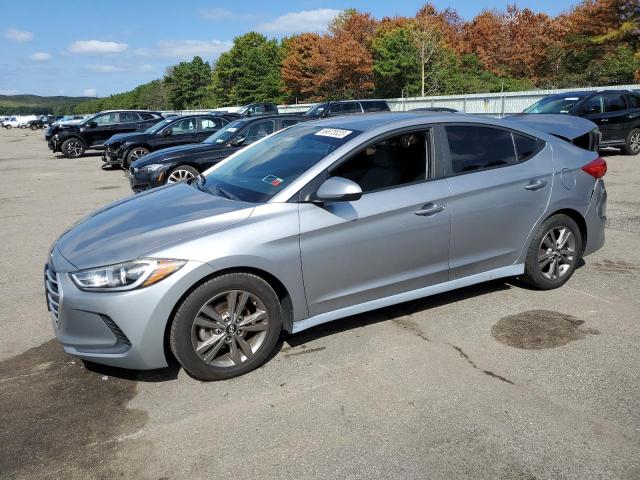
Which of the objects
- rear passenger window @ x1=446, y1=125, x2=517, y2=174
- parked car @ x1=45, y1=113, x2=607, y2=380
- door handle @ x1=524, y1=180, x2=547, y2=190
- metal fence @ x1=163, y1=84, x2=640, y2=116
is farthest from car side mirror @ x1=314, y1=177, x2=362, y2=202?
metal fence @ x1=163, y1=84, x2=640, y2=116

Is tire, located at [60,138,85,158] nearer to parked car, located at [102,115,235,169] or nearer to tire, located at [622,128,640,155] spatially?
parked car, located at [102,115,235,169]

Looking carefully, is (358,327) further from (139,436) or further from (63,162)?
(63,162)

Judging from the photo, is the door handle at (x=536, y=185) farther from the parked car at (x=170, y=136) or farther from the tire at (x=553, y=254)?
the parked car at (x=170, y=136)

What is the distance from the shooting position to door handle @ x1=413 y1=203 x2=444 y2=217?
4.05m

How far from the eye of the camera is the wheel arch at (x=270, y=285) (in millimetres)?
3348

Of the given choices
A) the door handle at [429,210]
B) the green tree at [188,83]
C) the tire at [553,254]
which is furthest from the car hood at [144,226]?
the green tree at [188,83]

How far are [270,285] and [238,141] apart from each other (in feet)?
23.6

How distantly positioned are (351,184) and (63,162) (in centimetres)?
1958

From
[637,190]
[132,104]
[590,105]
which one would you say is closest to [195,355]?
[637,190]

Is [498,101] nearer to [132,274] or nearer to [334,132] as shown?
[334,132]

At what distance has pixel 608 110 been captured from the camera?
559 inches

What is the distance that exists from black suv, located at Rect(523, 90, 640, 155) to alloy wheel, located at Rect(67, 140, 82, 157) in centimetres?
1679

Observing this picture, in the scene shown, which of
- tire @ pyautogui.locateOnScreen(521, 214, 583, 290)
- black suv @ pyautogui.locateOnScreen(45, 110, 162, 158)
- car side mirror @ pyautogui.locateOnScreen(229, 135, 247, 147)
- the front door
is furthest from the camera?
black suv @ pyautogui.locateOnScreen(45, 110, 162, 158)

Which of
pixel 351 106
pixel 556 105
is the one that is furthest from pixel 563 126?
pixel 351 106
